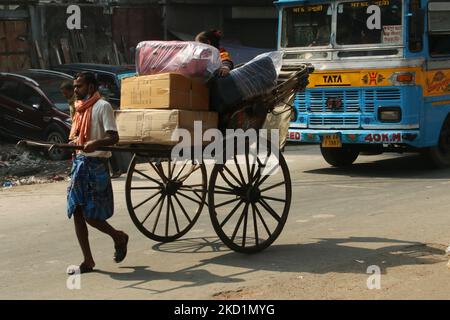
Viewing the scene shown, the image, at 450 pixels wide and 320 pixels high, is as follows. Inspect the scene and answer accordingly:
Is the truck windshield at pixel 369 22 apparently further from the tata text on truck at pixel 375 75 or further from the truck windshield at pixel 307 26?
the truck windshield at pixel 307 26

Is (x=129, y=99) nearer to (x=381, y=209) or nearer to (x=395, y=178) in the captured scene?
(x=381, y=209)

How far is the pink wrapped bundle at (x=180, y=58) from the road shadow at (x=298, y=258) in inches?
61.4

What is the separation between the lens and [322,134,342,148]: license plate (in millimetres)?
11078

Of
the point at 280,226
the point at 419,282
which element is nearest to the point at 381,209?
the point at 280,226

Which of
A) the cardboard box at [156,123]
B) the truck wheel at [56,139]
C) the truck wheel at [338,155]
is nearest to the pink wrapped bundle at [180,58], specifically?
the cardboard box at [156,123]

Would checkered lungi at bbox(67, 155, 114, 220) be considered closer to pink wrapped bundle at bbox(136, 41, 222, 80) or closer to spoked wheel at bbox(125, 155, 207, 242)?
spoked wheel at bbox(125, 155, 207, 242)

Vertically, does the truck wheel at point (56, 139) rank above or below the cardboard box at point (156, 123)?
below

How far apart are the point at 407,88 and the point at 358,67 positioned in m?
0.77

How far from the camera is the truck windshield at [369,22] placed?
35.3 feet

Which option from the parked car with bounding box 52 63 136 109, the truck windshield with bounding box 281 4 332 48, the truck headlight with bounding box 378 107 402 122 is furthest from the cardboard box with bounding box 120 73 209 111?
the parked car with bounding box 52 63 136 109

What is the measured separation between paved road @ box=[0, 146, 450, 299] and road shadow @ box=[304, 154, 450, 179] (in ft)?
3.54

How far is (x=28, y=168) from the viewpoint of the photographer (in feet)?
41.8

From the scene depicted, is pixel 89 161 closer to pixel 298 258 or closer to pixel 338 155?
pixel 298 258

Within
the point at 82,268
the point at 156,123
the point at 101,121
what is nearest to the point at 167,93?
the point at 156,123
